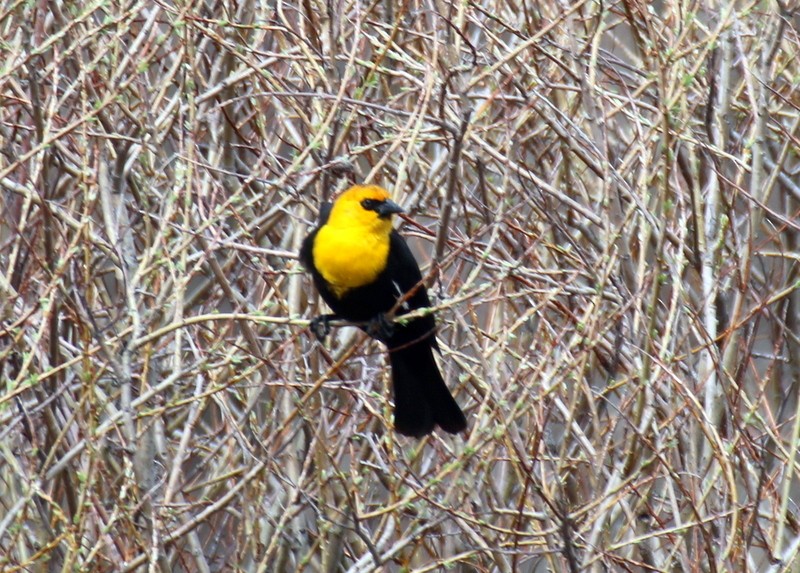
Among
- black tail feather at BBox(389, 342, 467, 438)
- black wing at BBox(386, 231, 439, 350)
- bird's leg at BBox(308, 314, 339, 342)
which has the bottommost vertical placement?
black tail feather at BBox(389, 342, 467, 438)

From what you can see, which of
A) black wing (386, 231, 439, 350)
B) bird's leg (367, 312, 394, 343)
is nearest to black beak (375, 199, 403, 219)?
black wing (386, 231, 439, 350)

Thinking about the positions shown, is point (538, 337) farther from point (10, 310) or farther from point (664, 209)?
point (10, 310)

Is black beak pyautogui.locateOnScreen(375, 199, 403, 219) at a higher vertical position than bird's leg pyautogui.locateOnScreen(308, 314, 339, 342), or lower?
higher

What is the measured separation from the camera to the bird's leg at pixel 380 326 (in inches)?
157

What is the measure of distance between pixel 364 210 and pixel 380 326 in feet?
1.29

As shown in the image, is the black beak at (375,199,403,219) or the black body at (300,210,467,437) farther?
the black body at (300,210,467,437)

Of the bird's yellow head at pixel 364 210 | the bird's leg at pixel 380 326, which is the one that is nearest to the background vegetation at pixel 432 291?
the bird's yellow head at pixel 364 210

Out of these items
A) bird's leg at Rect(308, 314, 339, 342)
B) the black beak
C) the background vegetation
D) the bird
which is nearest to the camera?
the background vegetation

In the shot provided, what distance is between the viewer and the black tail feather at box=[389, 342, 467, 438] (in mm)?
3965

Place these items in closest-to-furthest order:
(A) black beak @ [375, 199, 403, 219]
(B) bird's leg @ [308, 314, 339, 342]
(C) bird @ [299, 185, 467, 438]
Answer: (A) black beak @ [375, 199, 403, 219] → (C) bird @ [299, 185, 467, 438] → (B) bird's leg @ [308, 314, 339, 342]

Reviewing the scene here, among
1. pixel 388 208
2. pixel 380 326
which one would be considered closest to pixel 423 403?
pixel 380 326

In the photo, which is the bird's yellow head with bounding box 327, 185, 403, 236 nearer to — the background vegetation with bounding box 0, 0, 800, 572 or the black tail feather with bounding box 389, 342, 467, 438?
the background vegetation with bounding box 0, 0, 800, 572

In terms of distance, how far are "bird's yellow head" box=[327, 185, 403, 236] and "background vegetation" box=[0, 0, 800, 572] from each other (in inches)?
4.5

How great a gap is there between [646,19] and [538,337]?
3.66ft
